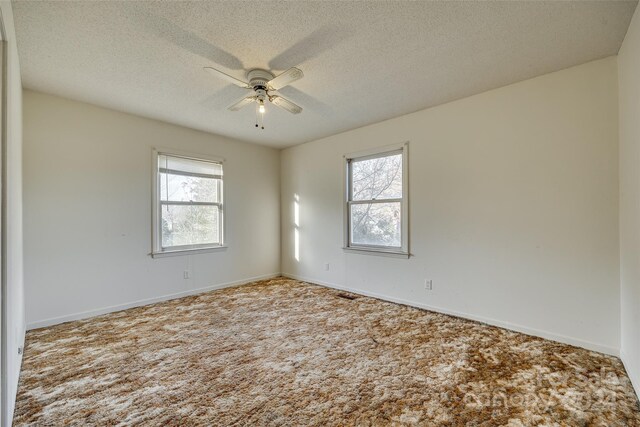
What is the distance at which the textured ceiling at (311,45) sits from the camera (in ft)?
6.31

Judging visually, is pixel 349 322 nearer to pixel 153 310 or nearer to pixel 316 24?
pixel 153 310

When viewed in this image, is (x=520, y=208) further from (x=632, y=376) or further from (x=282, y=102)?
(x=282, y=102)

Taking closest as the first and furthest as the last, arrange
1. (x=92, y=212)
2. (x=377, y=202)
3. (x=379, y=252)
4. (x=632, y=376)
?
(x=632, y=376), (x=92, y=212), (x=379, y=252), (x=377, y=202)

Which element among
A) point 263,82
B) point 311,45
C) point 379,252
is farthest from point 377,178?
point 311,45

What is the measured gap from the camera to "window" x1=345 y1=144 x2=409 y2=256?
156 inches

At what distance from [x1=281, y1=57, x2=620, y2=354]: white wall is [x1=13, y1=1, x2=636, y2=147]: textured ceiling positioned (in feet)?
0.95

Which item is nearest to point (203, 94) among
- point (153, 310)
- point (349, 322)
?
point (153, 310)

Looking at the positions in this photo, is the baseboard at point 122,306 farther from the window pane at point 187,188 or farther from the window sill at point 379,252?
the window sill at point 379,252

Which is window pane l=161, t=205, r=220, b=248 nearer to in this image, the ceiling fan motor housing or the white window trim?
the white window trim

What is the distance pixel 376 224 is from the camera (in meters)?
4.29

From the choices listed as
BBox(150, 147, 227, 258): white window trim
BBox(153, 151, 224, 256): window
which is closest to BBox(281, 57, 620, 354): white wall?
BBox(153, 151, 224, 256): window

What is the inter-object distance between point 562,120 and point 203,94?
11.9ft

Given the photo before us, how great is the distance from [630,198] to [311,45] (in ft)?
8.78

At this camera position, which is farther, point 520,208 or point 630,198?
point 520,208
